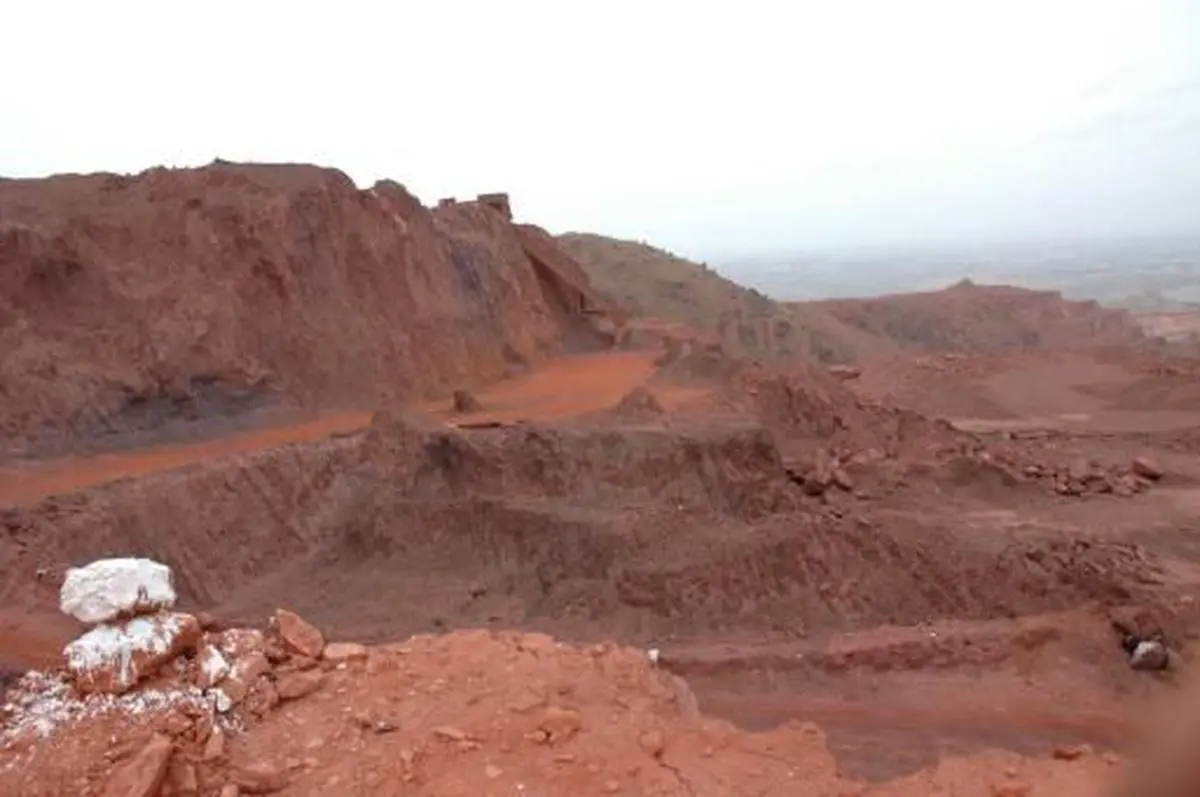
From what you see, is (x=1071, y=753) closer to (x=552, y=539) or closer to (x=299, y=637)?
Result: (x=299, y=637)

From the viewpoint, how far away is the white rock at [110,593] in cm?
523

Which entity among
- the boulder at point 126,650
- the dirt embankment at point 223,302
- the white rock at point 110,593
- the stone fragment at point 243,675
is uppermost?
the dirt embankment at point 223,302

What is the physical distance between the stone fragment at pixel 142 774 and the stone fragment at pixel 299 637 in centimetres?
103

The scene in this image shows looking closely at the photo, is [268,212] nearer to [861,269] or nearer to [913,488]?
[913,488]

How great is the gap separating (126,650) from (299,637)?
94cm

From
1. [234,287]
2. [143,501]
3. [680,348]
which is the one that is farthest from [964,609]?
[234,287]

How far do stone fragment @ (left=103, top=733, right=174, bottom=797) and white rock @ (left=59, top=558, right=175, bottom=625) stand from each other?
0.83 metres

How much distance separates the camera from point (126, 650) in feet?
16.9

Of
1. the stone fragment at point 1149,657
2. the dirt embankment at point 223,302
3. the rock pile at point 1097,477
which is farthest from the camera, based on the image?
the dirt embankment at point 223,302

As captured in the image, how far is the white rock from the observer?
523cm

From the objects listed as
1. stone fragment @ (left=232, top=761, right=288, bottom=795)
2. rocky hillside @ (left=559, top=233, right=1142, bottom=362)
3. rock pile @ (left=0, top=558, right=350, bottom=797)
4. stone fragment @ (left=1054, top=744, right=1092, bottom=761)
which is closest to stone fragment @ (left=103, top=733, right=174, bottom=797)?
rock pile @ (left=0, top=558, right=350, bottom=797)

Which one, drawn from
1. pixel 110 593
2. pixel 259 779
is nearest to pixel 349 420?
pixel 110 593

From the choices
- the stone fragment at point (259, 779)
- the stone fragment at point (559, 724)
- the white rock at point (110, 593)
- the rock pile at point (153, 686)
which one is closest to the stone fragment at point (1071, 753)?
the stone fragment at point (559, 724)

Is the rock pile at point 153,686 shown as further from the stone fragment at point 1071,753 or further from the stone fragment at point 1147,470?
the stone fragment at point 1147,470
